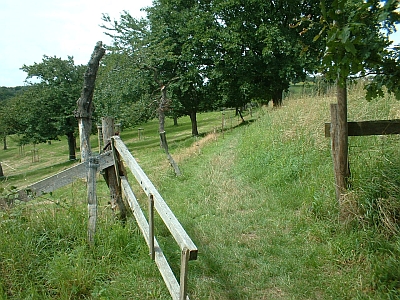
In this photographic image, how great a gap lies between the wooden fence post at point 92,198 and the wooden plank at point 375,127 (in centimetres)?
352

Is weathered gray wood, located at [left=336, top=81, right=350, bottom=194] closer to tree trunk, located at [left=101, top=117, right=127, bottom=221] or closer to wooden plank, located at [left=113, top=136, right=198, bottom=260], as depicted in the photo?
wooden plank, located at [left=113, top=136, right=198, bottom=260]

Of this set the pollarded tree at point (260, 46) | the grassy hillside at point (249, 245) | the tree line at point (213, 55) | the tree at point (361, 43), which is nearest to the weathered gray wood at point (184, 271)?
the grassy hillside at point (249, 245)

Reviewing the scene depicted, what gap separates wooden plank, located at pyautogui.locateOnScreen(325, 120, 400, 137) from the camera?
13.4ft

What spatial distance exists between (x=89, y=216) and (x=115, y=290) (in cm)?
113

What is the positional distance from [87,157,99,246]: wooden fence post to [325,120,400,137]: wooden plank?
3.52m

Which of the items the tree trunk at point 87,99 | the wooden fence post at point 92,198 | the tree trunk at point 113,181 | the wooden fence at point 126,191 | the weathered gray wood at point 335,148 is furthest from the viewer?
the tree trunk at point 87,99

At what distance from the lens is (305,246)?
416 centimetres

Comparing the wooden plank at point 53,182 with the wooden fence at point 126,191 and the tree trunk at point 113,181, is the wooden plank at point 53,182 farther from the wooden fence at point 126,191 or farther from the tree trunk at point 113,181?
the tree trunk at point 113,181

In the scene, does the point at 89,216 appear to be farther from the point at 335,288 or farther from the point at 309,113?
the point at 309,113

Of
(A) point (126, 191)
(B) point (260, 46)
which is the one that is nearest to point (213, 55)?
(B) point (260, 46)

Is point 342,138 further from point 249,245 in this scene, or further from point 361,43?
point 249,245

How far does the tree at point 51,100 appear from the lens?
28.9 m

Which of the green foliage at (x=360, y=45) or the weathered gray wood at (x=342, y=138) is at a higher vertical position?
the green foliage at (x=360, y=45)

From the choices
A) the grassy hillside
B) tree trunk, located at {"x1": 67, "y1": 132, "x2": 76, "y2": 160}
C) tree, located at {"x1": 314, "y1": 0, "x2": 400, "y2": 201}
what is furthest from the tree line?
tree trunk, located at {"x1": 67, "y1": 132, "x2": 76, "y2": 160}
